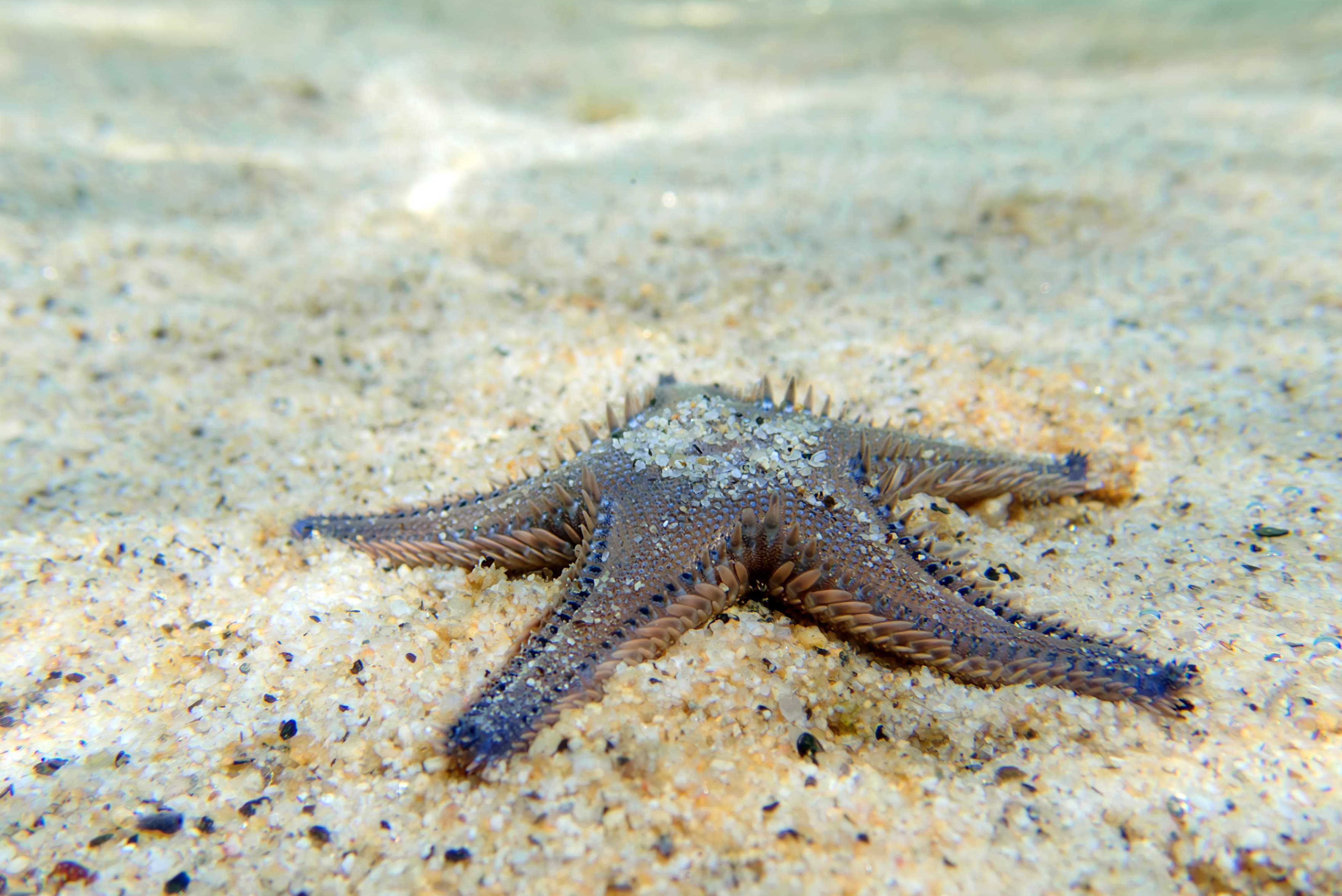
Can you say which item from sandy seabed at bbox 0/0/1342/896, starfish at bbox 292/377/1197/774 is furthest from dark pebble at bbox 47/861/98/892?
starfish at bbox 292/377/1197/774

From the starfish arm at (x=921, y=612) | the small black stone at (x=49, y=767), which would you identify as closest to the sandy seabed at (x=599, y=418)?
the small black stone at (x=49, y=767)

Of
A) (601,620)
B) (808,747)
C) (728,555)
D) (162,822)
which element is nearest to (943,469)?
(728,555)

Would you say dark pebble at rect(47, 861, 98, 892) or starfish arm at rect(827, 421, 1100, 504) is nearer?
dark pebble at rect(47, 861, 98, 892)

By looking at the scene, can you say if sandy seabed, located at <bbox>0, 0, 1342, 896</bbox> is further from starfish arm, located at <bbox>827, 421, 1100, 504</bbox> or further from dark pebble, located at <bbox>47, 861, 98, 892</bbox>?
starfish arm, located at <bbox>827, 421, 1100, 504</bbox>

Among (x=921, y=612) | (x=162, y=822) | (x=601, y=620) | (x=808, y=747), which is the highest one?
(x=601, y=620)

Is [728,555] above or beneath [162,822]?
above

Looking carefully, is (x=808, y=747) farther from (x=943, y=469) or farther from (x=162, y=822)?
(x=162, y=822)
